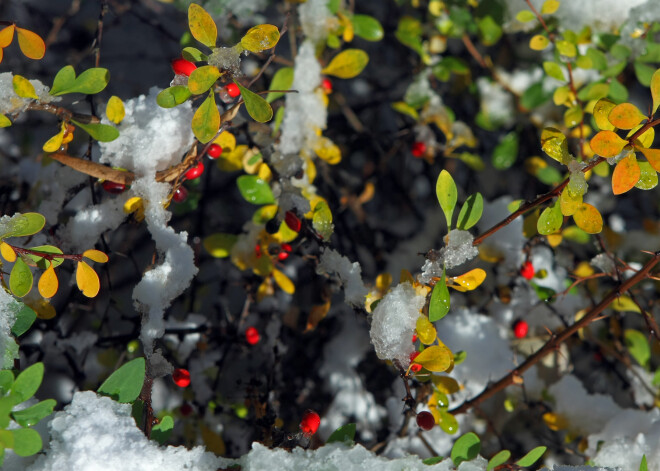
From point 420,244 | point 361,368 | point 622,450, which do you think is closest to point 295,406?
point 361,368

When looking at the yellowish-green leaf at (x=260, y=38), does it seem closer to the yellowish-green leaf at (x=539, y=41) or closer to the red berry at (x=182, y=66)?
the red berry at (x=182, y=66)

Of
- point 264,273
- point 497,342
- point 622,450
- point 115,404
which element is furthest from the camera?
point 497,342

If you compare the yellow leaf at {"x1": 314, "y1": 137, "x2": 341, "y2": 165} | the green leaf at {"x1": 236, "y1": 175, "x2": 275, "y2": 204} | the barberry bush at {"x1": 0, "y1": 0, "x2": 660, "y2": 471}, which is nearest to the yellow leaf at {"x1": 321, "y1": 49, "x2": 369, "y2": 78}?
the barberry bush at {"x1": 0, "y1": 0, "x2": 660, "y2": 471}

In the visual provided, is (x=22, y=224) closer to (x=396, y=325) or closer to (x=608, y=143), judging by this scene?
(x=396, y=325)

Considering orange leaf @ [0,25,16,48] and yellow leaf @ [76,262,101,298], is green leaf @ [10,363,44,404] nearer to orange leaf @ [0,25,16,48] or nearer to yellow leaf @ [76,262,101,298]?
yellow leaf @ [76,262,101,298]

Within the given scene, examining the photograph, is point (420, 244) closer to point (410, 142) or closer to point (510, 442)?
point (410, 142)

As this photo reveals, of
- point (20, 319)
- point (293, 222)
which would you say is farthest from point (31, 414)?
point (293, 222)
